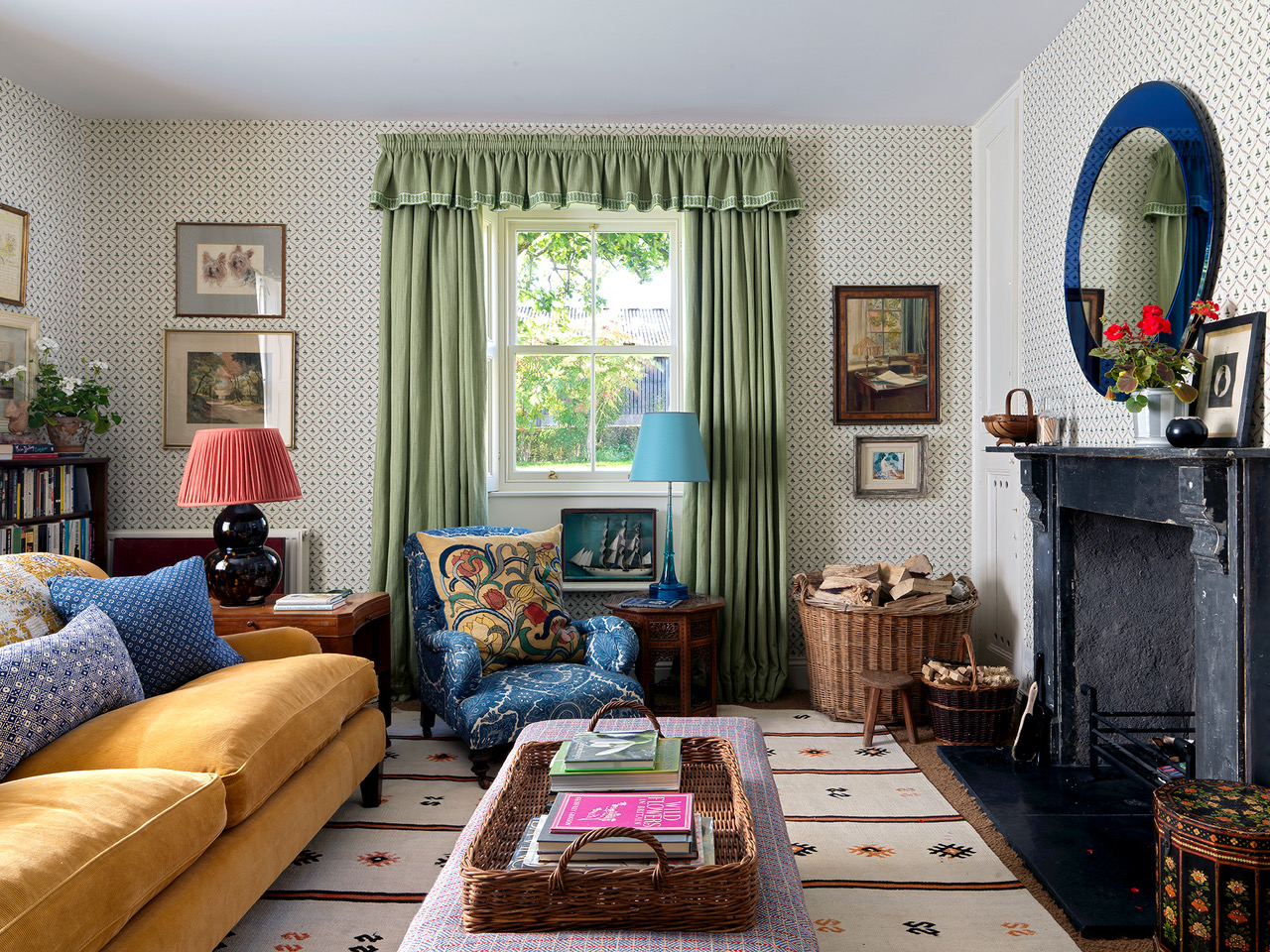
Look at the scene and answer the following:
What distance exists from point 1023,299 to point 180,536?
3.95m

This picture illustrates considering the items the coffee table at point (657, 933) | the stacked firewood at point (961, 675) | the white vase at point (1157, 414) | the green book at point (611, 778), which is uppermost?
the white vase at point (1157, 414)

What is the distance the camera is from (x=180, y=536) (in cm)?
402

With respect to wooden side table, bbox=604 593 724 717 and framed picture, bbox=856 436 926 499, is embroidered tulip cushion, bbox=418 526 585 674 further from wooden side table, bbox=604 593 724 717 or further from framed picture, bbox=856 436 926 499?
framed picture, bbox=856 436 926 499

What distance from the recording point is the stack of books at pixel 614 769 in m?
1.67

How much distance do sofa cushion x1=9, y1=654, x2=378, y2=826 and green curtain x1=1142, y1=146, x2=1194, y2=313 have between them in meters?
2.72

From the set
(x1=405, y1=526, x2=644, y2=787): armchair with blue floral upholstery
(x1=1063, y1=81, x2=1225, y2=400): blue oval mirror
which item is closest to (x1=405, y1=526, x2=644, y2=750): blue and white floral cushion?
(x1=405, y1=526, x2=644, y2=787): armchair with blue floral upholstery

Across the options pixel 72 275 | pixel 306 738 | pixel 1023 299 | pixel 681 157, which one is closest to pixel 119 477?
pixel 72 275

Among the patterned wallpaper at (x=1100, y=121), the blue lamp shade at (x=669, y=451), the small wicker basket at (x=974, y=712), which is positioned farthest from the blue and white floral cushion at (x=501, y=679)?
the patterned wallpaper at (x=1100, y=121)

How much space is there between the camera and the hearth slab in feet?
6.65

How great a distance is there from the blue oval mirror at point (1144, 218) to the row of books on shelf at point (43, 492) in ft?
13.2

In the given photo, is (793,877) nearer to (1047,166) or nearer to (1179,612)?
(1179,612)

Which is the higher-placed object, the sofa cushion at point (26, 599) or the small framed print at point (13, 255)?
the small framed print at point (13, 255)

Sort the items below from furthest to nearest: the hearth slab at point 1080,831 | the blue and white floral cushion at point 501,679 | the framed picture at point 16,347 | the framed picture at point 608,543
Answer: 1. the framed picture at point 608,543
2. the framed picture at point 16,347
3. the blue and white floral cushion at point 501,679
4. the hearth slab at point 1080,831

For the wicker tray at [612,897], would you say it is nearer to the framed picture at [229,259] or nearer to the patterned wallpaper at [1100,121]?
the patterned wallpaper at [1100,121]
